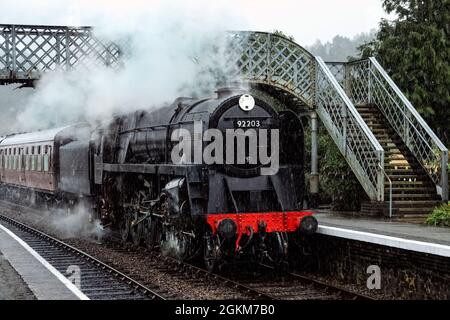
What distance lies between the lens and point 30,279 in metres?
11.0

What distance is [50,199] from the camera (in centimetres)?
2412

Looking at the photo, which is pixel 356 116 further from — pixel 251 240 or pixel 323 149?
pixel 251 240

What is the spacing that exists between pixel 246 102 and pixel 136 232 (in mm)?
4441

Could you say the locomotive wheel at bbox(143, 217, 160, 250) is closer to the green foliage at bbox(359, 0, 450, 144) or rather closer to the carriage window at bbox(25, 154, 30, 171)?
the green foliage at bbox(359, 0, 450, 144)

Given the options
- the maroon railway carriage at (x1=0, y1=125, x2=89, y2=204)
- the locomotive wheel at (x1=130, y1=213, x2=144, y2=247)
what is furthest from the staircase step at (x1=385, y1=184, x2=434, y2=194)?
the maroon railway carriage at (x1=0, y1=125, x2=89, y2=204)

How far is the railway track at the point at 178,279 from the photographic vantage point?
10.3 m

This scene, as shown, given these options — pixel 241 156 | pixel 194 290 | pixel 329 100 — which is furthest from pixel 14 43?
pixel 194 290

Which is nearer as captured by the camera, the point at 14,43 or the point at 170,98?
the point at 170,98

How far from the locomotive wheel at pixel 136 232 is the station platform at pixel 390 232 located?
3.54 meters

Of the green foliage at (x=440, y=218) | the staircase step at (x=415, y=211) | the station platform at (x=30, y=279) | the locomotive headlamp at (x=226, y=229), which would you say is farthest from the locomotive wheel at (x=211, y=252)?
the staircase step at (x=415, y=211)

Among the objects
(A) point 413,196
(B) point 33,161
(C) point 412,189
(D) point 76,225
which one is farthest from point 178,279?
(B) point 33,161

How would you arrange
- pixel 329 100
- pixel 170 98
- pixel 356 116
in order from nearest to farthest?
pixel 170 98 → pixel 356 116 → pixel 329 100

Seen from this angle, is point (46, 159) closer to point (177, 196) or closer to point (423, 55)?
point (423, 55)
